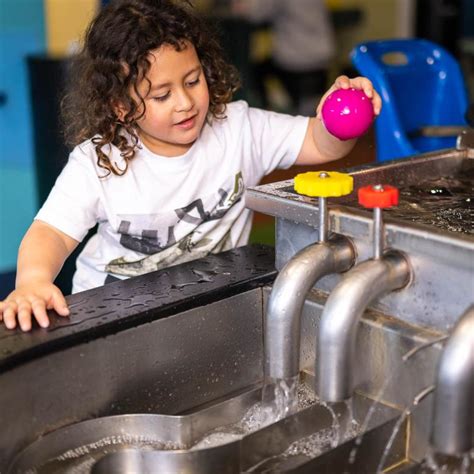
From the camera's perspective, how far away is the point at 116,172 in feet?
5.11

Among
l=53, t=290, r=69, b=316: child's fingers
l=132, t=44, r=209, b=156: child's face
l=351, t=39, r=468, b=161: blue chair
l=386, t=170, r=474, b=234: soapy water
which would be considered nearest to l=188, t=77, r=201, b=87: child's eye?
l=132, t=44, r=209, b=156: child's face

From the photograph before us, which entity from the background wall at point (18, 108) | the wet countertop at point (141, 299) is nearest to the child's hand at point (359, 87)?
the wet countertop at point (141, 299)

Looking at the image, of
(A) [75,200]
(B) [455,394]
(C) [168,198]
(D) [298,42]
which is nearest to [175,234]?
(C) [168,198]

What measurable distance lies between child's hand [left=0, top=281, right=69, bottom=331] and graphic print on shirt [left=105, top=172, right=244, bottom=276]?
14.2 inches

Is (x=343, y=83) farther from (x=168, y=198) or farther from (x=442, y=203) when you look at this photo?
(x=168, y=198)

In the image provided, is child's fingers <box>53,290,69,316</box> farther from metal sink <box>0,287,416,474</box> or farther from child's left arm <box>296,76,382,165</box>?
child's left arm <box>296,76,382,165</box>

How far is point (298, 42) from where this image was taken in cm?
572

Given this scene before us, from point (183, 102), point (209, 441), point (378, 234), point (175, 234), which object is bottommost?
point (209, 441)

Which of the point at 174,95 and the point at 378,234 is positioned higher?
the point at 174,95

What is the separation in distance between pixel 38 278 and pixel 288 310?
1.38 feet

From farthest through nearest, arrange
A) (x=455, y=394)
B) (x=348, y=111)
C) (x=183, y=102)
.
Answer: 1. (x=183, y=102)
2. (x=348, y=111)
3. (x=455, y=394)

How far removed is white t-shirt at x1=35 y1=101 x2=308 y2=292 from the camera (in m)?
1.54

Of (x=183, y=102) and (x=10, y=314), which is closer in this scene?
(x=10, y=314)

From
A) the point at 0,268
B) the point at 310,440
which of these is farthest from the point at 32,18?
the point at 310,440
